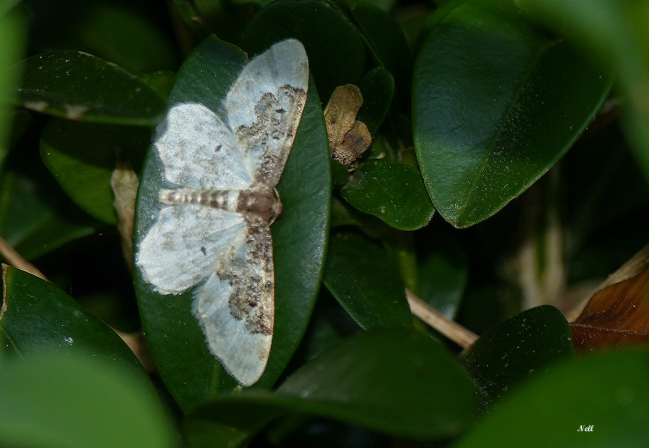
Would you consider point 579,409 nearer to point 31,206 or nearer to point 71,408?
point 71,408

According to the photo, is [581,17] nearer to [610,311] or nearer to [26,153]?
[610,311]

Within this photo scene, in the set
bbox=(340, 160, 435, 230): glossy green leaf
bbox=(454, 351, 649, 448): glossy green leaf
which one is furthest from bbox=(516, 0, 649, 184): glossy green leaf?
bbox=(340, 160, 435, 230): glossy green leaf

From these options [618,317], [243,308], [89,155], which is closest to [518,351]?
[618,317]

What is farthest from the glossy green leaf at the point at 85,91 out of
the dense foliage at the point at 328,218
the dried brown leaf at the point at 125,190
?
the dried brown leaf at the point at 125,190

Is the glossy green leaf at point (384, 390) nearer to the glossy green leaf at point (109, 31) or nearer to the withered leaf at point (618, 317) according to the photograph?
the withered leaf at point (618, 317)

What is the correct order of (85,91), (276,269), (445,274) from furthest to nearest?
1. (445,274)
2. (276,269)
3. (85,91)

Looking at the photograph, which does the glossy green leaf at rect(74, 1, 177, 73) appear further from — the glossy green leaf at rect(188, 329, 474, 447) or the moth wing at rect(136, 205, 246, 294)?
the glossy green leaf at rect(188, 329, 474, 447)
